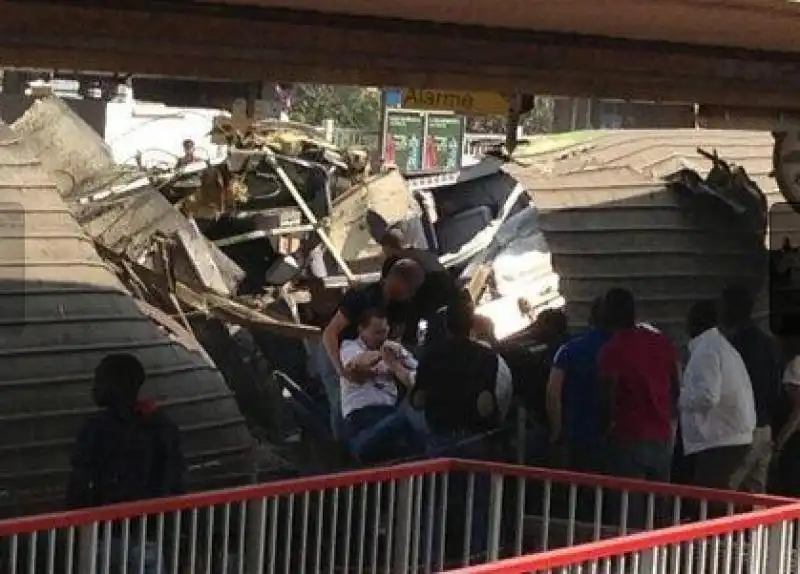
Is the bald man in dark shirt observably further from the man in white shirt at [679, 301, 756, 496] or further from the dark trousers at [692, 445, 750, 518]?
the dark trousers at [692, 445, 750, 518]

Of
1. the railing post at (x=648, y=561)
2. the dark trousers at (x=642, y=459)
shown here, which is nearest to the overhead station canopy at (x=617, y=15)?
the dark trousers at (x=642, y=459)

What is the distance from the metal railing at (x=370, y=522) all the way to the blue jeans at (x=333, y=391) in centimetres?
259

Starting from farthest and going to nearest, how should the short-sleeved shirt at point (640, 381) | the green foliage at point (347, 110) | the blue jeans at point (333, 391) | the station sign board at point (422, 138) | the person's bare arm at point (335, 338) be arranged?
the green foliage at point (347, 110)
the station sign board at point (422, 138)
the blue jeans at point (333, 391)
the person's bare arm at point (335, 338)
the short-sleeved shirt at point (640, 381)

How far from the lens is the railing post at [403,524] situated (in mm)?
7645

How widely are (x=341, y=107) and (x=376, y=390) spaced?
3974cm

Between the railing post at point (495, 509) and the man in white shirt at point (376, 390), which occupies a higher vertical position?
the man in white shirt at point (376, 390)

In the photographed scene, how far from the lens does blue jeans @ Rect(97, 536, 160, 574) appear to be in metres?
6.23

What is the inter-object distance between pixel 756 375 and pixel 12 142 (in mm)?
4803

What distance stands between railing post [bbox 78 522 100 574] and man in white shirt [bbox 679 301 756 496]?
443 cm

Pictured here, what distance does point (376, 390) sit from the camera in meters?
9.95

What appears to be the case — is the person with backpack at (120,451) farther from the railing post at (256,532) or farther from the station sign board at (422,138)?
the station sign board at (422,138)

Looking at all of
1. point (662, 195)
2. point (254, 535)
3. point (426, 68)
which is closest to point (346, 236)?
point (662, 195)

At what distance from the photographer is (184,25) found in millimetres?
8289

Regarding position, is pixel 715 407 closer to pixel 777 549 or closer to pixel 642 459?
pixel 642 459
